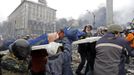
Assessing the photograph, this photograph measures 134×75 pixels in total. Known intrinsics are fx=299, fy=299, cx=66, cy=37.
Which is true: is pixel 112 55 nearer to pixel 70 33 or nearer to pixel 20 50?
pixel 70 33

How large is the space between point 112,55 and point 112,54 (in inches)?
0.7

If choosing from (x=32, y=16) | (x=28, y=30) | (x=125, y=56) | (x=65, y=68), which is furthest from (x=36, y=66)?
(x=32, y=16)

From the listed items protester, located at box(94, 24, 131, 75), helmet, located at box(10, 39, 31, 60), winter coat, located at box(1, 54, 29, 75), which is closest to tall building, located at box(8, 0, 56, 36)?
protester, located at box(94, 24, 131, 75)

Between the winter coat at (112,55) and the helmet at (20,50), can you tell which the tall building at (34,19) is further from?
Answer: the helmet at (20,50)

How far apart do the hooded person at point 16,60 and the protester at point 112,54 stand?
4.50ft

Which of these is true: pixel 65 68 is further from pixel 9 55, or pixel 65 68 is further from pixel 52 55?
pixel 9 55

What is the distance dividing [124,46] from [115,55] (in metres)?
0.22

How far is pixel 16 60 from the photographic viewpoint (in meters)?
4.43

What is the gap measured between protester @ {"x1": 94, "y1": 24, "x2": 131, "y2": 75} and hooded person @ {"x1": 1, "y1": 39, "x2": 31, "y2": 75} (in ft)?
4.50

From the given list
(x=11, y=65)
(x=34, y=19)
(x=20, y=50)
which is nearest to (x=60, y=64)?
(x=20, y=50)

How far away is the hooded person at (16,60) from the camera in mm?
4395

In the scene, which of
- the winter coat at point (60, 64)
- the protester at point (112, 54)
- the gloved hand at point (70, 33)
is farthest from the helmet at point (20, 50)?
the gloved hand at point (70, 33)

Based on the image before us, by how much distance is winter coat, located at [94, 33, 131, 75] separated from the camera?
512 cm

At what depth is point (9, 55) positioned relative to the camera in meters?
4.53
